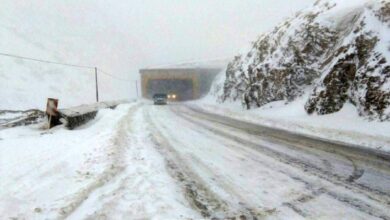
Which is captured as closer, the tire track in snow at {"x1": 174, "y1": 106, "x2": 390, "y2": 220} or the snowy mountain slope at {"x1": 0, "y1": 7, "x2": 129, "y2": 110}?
the tire track in snow at {"x1": 174, "y1": 106, "x2": 390, "y2": 220}

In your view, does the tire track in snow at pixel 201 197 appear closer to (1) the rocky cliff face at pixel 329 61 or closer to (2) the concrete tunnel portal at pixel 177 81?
(1) the rocky cliff face at pixel 329 61

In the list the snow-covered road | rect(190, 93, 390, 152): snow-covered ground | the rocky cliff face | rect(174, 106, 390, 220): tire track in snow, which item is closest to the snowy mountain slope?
the rocky cliff face

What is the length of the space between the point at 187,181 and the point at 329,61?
1608 cm

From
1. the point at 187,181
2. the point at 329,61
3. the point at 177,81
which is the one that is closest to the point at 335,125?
the point at 329,61

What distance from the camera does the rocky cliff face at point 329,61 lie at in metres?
15.3

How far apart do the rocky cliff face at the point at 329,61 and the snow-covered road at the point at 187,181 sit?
249 inches

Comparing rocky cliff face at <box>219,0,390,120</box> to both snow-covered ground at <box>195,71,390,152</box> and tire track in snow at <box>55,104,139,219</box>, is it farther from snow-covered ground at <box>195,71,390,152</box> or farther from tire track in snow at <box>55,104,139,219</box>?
tire track in snow at <box>55,104,139,219</box>

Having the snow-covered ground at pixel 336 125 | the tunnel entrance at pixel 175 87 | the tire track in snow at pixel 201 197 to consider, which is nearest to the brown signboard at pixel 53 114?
the tire track in snow at pixel 201 197

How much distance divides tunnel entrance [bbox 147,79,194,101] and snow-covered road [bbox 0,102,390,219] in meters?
55.1

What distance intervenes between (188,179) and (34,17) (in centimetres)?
8113

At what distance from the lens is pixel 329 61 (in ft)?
65.7

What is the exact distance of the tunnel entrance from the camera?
6581 cm

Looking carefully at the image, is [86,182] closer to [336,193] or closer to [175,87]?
[336,193]

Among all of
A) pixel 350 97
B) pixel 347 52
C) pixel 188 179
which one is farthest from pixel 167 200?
pixel 347 52
